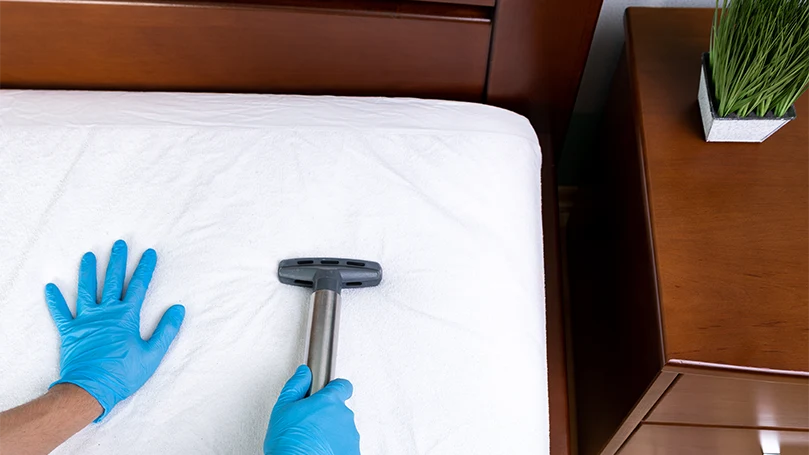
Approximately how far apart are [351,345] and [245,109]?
1.31 ft

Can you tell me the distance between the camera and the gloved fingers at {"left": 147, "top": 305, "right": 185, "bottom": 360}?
2.34 feet

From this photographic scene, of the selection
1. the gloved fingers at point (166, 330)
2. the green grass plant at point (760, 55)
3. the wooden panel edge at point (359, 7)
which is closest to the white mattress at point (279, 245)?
the gloved fingers at point (166, 330)

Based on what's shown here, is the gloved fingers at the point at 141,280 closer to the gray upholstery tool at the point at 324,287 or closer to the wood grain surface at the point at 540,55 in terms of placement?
the gray upholstery tool at the point at 324,287

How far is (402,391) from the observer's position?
2.27ft

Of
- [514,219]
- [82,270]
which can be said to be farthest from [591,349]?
[82,270]

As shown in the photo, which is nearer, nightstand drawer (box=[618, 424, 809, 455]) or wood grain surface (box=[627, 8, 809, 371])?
wood grain surface (box=[627, 8, 809, 371])

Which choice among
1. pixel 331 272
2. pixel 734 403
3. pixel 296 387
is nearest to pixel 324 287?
pixel 331 272

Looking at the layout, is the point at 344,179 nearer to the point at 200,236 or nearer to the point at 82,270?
the point at 200,236

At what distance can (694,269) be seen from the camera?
2.34 ft

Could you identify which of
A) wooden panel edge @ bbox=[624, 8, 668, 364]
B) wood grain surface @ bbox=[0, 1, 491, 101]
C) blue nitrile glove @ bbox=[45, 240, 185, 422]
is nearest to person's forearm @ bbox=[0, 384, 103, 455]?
blue nitrile glove @ bbox=[45, 240, 185, 422]

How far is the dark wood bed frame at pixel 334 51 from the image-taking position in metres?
0.82

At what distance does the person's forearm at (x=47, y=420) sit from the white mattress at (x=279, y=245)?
21 mm

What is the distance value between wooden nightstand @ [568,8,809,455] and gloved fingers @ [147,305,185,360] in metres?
0.58

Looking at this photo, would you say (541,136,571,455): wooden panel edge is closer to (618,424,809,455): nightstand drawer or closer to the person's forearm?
A: (618,424,809,455): nightstand drawer
